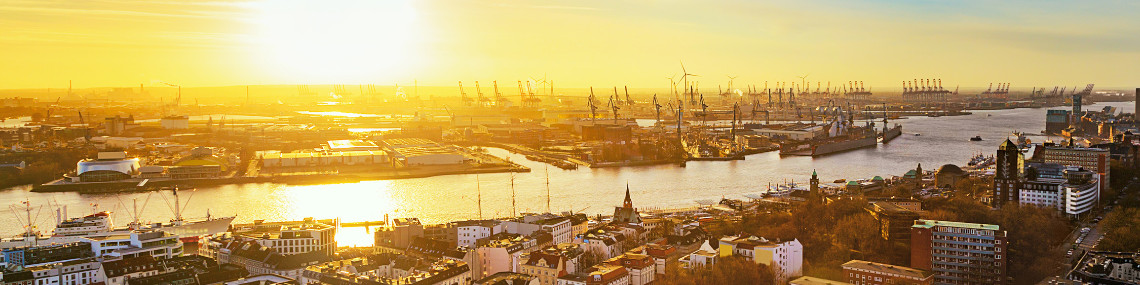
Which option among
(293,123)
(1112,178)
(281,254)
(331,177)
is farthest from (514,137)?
(281,254)

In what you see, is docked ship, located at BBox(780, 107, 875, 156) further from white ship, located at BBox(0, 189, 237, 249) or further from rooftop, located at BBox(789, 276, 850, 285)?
rooftop, located at BBox(789, 276, 850, 285)

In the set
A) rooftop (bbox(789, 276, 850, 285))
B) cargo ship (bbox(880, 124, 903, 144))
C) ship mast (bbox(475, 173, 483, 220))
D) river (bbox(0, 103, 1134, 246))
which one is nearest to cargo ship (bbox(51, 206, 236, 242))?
river (bbox(0, 103, 1134, 246))

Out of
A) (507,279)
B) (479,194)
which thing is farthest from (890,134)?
(507,279)

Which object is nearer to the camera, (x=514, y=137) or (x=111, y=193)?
(x=111, y=193)

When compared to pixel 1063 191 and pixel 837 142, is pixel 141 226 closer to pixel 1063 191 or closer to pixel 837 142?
pixel 1063 191

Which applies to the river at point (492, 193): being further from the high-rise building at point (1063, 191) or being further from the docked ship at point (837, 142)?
the high-rise building at point (1063, 191)

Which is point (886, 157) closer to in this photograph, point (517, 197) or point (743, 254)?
point (517, 197)

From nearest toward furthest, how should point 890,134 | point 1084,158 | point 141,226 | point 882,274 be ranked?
point 882,274
point 141,226
point 1084,158
point 890,134
